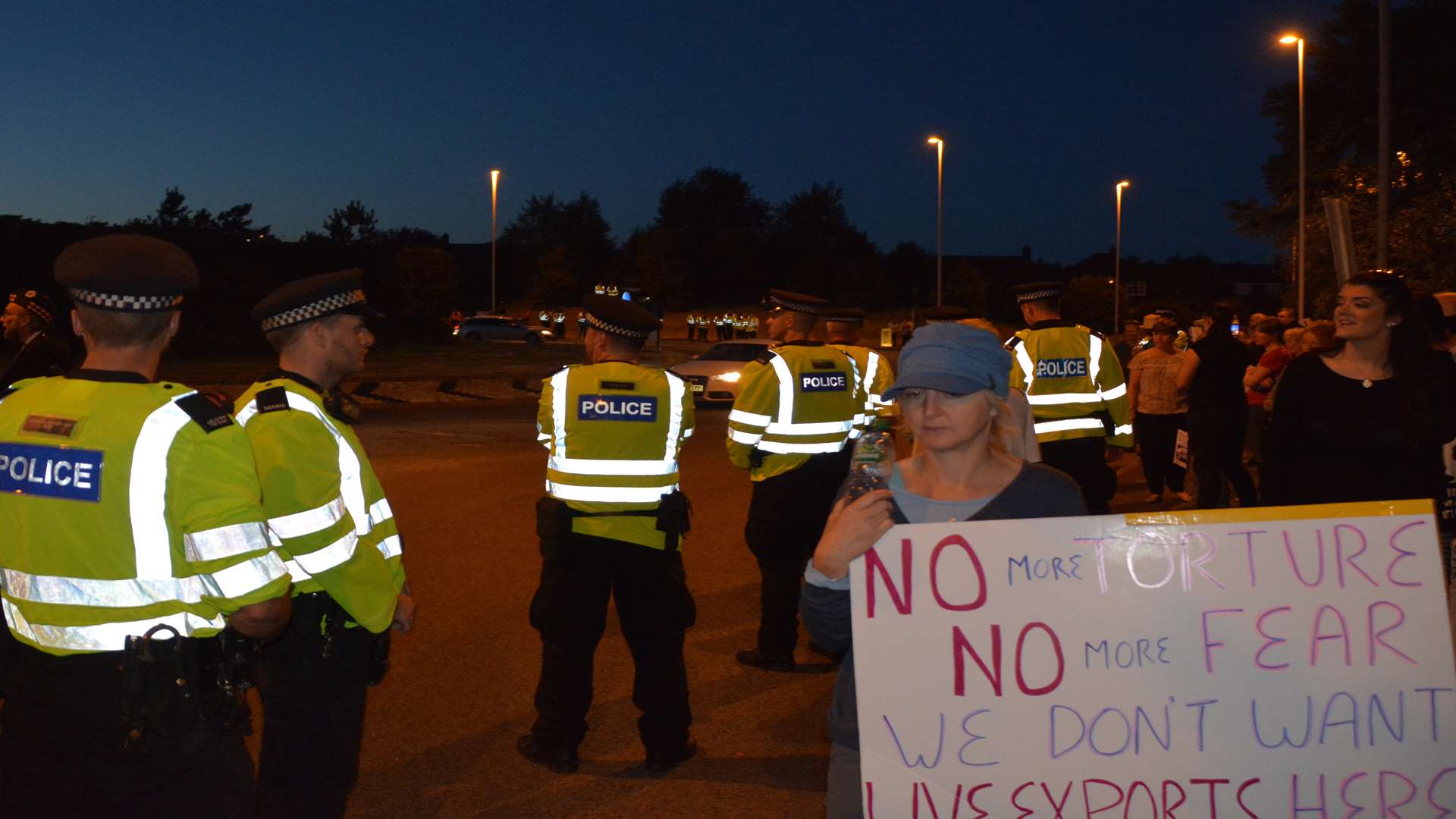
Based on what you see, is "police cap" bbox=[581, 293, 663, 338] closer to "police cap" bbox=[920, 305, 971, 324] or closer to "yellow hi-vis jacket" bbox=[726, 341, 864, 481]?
"yellow hi-vis jacket" bbox=[726, 341, 864, 481]

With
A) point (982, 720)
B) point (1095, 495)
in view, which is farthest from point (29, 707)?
point (1095, 495)

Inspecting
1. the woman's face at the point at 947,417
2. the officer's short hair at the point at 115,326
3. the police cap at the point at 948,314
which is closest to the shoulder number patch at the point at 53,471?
the officer's short hair at the point at 115,326

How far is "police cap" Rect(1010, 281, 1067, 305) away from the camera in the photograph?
789 centimetres

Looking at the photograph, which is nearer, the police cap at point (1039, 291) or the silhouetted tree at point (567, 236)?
the police cap at point (1039, 291)

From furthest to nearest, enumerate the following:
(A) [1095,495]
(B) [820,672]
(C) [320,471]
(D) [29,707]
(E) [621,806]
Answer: (A) [1095,495], (B) [820,672], (E) [621,806], (C) [320,471], (D) [29,707]

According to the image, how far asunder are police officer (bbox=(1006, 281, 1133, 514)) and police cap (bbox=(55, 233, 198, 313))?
17.0 ft

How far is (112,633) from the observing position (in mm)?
2986

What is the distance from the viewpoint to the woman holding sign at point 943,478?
3000 mm

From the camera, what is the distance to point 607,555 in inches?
219

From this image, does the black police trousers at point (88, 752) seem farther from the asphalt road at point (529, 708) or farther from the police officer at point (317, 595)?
the asphalt road at point (529, 708)

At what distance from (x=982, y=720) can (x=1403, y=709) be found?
918 mm

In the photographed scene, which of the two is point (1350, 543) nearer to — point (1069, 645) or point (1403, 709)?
point (1403, 709)

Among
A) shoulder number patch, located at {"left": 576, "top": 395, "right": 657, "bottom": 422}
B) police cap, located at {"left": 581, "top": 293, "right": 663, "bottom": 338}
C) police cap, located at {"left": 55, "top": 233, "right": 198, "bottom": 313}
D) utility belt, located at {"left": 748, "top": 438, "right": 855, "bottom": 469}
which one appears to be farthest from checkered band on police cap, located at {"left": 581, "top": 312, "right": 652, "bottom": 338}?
police cap, located at {"left": 55, "top": 233, "right": 198, "bottom": 313}

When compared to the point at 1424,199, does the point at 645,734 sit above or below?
below
